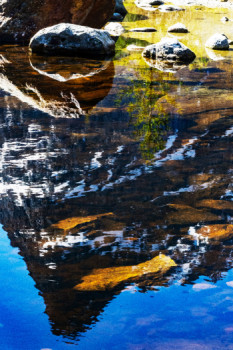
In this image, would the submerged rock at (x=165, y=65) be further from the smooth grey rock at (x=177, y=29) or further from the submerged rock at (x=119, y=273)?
the submerged rock at (x=119, y=273)

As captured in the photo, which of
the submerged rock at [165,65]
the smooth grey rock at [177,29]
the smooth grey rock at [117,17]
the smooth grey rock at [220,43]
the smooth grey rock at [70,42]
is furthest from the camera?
the smooth grey rock at [117,17]

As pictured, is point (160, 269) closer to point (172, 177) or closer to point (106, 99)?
point (172, 177)

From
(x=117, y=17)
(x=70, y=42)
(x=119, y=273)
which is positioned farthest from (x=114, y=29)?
(x=119, y=273)

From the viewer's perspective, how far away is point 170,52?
25.5 ft

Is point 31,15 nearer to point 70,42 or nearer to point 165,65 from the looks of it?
point 70,42

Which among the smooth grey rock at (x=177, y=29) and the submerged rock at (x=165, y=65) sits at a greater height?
the smooth grey rock at (x=177, y=29)

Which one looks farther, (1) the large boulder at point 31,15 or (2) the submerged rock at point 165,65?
(1) the large boulder at point 31,15

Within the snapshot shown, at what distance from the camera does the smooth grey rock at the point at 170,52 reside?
771 cm

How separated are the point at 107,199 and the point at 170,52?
5490mm

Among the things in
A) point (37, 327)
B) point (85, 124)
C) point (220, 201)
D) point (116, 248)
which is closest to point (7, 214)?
point (116, 248)

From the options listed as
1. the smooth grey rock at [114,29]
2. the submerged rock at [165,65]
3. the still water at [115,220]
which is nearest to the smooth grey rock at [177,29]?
the smooth grey rock at [114,29]

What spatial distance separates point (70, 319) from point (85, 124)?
8.60 feet

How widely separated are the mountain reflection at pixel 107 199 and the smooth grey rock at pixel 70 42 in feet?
11.3

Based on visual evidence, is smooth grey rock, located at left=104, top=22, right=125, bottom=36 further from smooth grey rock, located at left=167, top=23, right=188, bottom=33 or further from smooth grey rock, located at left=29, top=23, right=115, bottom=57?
smooth grey rock, located at left=29, top=23, right=115, bottom=57
